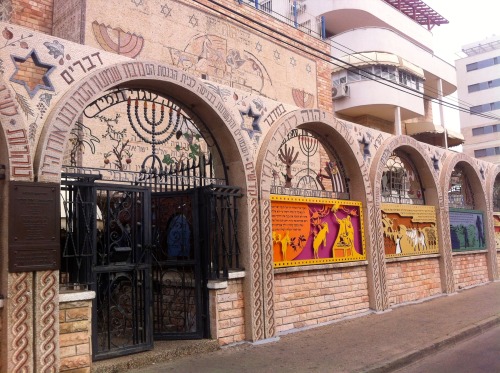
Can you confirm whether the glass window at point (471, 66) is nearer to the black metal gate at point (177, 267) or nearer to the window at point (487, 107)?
the window at point (487, 107)

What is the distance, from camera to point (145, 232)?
6.14m

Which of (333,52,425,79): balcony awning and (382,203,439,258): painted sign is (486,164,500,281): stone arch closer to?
(382,203,439,258): painted sign

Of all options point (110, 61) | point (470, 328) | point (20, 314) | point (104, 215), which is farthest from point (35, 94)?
point (470, 328)

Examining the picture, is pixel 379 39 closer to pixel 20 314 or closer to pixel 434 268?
pixel 434 268

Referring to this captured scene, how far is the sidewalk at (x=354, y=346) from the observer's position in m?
5.64

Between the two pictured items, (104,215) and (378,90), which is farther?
(378,90)

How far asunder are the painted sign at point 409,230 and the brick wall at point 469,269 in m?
1.34

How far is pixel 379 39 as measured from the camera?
22.8m

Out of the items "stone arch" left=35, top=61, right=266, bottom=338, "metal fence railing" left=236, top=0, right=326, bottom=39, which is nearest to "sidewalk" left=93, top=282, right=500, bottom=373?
"stone arch" left=35, top=61, right=266, bottom=338

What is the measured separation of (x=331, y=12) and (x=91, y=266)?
69.9 feet

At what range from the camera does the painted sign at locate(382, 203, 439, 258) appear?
32.7ft

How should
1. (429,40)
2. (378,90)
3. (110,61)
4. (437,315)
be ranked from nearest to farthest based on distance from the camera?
(110,61) → (437,315) → (378,90) → (429,40)

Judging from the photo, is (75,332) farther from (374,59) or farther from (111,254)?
(374,59)

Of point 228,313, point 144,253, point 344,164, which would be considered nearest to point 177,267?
point 144,253
